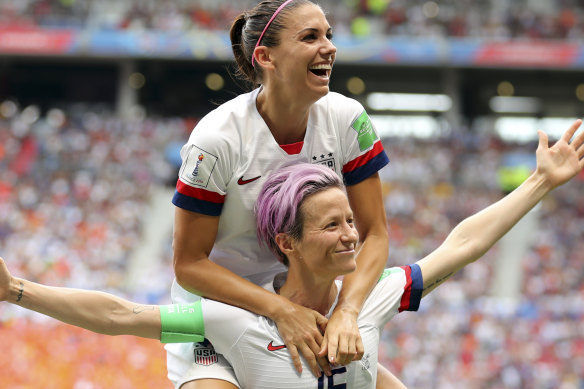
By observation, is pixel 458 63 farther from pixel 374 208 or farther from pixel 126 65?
pixel 374 208

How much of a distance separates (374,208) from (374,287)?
316 millimetres

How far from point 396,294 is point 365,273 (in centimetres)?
15

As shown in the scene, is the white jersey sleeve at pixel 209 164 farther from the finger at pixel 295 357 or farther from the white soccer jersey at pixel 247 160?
the finger at pixel 295 357

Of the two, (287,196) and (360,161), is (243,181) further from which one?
(360,161)

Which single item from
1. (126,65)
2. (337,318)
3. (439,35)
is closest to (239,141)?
(337,318)

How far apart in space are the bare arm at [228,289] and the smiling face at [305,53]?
579 mm

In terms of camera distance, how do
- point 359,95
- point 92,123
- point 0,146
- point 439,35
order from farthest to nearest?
1. point 359,95
2. point 439,35
3. point 92,123
4. point 0,146

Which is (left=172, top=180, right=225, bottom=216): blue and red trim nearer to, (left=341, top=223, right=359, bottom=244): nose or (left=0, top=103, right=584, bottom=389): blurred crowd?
(left=341, top=223, right=359, bottom=244): nose

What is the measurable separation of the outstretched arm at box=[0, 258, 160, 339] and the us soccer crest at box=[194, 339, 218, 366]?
222mm

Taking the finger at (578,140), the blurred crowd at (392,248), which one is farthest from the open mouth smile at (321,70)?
the blurred crowd at (392,248)

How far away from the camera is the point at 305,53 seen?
2.78 m

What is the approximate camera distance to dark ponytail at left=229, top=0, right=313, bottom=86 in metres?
2.85

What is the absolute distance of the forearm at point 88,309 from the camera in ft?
8.03

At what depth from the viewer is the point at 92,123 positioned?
20281 mm
